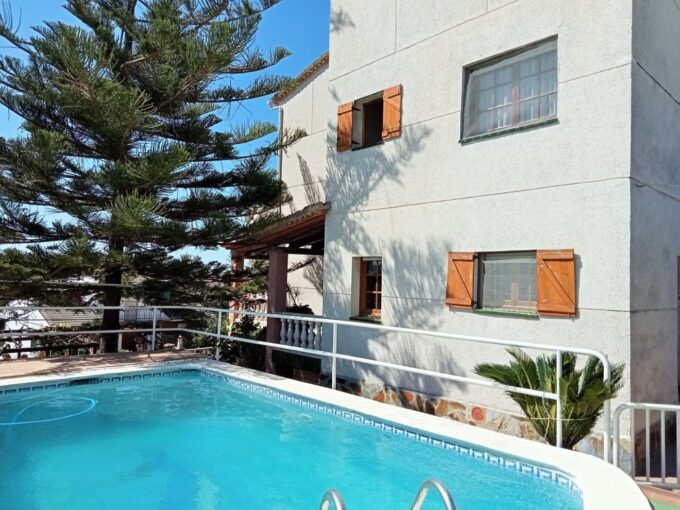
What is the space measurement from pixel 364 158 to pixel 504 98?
2762mm

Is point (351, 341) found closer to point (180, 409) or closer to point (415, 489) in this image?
point (180, 409)

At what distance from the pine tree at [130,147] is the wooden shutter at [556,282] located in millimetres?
6480

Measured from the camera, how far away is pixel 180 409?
6.92 metres

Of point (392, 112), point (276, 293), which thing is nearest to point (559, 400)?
point (392, 112)

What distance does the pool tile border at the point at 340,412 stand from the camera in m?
4.50

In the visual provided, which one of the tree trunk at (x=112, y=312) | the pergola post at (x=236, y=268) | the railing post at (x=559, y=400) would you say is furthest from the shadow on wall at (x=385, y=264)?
the tree trunk at (x=112, y=312)

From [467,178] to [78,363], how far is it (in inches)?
303

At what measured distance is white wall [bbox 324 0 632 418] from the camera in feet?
18.6

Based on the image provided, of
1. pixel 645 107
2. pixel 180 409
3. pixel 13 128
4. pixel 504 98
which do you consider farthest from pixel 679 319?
pixel 13 128

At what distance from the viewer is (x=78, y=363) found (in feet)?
29.4

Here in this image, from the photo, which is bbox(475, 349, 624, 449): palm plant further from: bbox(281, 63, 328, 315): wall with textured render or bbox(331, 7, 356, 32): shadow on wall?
bbox(281, 63, 328, 315): wall with textured render

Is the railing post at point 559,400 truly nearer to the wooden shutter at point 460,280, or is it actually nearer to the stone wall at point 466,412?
the stone wall at point 466,412

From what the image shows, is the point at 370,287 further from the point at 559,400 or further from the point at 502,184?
the point at 559,400

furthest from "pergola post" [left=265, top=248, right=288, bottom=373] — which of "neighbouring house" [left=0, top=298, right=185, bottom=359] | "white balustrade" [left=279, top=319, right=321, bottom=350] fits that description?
"neighbouring house" [left=0, top=298, right=185, bottom=359]
